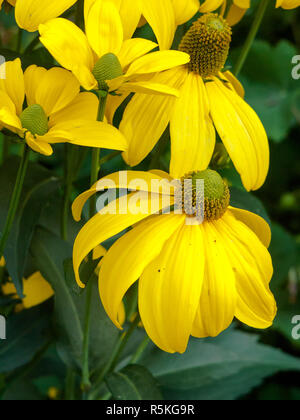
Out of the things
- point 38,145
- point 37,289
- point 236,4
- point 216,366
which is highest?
point 236,4

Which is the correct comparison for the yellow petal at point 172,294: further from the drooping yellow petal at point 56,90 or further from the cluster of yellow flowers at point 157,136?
the drooping yellow petal at point 56,90

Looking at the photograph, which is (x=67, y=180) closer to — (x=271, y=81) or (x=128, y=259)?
(x=128, y=259)

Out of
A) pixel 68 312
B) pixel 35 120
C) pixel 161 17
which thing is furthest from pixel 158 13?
pixel 68 312

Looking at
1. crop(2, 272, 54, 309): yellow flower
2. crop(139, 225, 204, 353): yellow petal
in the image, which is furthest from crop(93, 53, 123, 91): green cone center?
crop(2, 272, 54, 309): yellow flower

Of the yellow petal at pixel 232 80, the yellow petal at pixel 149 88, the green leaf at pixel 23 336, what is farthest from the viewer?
the green leaf at pixel 23 336

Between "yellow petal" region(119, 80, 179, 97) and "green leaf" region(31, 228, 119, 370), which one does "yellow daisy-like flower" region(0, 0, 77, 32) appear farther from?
"green leaf" region(31, 228, 119, 370)

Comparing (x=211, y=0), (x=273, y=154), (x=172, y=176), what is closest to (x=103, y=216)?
(x=172, y=176)

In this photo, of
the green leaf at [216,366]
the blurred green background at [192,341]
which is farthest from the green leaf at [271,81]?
the green leaf at [216,366]
